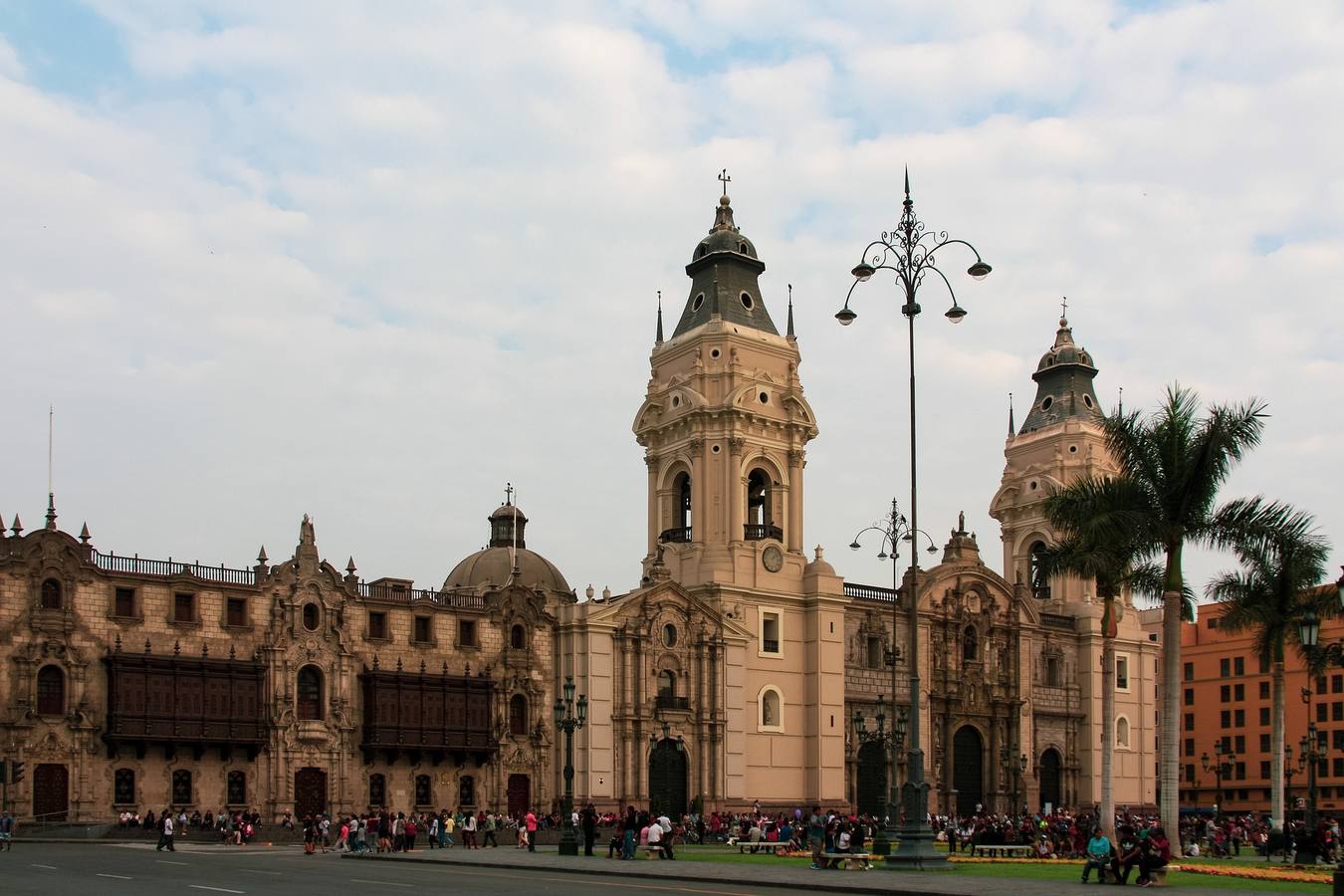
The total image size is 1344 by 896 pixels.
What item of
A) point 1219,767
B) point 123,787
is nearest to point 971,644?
point 1219,767

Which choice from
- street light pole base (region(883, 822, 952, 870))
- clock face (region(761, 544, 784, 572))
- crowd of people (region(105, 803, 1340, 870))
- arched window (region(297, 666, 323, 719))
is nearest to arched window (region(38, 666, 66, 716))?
crowd of people (region(105, 803, 1340, 870))

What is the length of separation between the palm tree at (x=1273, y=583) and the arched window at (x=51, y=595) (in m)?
37.2

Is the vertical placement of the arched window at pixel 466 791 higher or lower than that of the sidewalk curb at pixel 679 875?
lower

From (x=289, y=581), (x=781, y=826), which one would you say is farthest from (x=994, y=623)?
(x=289, y=581)

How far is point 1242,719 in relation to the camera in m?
108

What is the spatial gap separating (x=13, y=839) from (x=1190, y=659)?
86255mm

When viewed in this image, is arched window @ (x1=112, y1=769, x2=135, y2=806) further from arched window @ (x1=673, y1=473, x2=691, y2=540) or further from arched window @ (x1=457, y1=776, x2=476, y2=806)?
arched window @ (x1=673, y1=473, x2=691, y2=540)

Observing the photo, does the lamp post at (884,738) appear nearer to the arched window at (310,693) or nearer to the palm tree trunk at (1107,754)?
the palm tree trunk at (1107,754)

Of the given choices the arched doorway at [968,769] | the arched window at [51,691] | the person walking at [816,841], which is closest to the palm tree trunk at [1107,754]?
the person walking at [816,841]

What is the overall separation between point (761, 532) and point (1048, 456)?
22667 millimetres

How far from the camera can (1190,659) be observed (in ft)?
370

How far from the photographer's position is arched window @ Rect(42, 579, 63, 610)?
52.9 m

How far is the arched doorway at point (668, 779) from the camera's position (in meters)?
66.4

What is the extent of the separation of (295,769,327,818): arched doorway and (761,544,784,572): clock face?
888 inches
